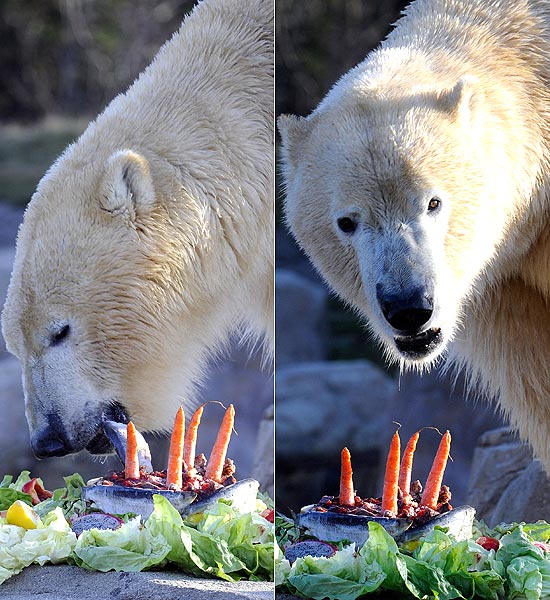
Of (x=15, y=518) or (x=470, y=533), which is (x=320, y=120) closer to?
(x=470, y=533)

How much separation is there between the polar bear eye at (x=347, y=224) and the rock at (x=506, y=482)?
0.72m

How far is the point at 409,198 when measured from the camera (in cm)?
224

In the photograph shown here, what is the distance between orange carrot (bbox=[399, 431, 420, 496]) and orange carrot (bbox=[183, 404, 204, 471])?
654mm

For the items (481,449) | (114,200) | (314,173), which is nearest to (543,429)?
(481,449)

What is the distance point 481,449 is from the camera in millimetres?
2619

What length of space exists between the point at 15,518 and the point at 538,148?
1.83 metres

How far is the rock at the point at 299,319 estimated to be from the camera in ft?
8.71

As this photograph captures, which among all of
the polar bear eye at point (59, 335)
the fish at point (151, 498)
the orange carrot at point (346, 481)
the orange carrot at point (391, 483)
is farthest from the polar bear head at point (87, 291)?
the orange carrot at point (391, 483)

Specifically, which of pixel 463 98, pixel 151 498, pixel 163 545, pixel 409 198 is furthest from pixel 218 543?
pixel 463 98

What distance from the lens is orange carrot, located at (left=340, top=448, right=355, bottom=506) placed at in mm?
2539

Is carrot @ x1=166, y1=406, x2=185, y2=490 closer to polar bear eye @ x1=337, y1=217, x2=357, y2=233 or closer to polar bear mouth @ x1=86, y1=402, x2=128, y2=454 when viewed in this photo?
polar bear mouth @ x1=86, y1=402, x2=128, y2=454

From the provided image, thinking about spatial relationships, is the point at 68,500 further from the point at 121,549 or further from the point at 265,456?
the point at 265,456

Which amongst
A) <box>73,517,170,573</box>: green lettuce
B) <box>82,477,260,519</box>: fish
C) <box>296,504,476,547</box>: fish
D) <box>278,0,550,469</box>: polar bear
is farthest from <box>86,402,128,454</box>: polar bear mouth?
<box>278,0,550,469</box>: polar bear

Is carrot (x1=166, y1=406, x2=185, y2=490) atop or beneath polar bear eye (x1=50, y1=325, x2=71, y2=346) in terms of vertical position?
beneath
